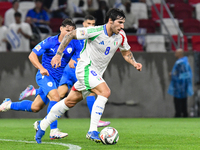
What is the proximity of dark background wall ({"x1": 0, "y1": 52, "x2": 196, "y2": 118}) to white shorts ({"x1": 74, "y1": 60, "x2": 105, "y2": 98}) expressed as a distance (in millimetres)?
6796

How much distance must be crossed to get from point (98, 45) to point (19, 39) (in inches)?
285

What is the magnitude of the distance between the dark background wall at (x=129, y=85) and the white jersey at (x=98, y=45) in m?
6.77

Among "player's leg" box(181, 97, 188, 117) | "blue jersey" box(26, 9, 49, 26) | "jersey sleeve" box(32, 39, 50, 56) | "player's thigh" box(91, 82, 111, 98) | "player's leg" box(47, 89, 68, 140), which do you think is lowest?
"player's leg" box(181, 97, 188, 117)

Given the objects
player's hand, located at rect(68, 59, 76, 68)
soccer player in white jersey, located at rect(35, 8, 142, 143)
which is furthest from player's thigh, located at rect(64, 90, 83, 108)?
player's hand, located at rect(68, 59, 76, 68)

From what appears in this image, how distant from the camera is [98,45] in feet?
18.5

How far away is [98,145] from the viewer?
544cm

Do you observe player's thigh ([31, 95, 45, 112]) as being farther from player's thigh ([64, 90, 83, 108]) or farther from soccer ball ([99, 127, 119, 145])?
soccer ball ([99, 127, 119, 145])

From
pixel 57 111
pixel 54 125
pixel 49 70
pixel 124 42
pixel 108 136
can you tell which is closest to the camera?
pixel 108 136

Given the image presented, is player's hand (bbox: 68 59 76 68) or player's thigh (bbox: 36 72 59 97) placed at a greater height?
player's hand (bbox: 68 59 76 68)

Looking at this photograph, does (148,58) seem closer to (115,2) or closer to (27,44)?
(115,2)

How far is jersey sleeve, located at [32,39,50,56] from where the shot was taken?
21.7 feet

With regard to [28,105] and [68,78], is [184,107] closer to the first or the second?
[68,78]

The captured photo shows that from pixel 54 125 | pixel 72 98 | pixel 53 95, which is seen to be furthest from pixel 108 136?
pixel 53 95

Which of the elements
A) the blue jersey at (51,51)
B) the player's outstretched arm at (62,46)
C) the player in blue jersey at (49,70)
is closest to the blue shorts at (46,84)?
the player in blue jersey at (49,70)
